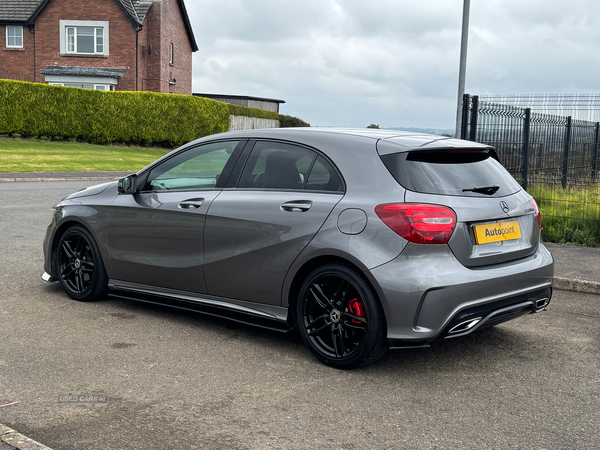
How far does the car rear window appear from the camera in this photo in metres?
4.36

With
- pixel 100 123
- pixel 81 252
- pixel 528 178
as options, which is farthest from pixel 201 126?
pixel 81 252

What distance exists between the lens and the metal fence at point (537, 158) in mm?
10209

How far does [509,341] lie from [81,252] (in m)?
3.78

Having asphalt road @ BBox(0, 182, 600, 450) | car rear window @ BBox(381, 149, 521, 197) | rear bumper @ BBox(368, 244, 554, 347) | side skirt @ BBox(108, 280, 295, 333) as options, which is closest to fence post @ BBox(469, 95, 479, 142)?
asphalt road @ BBox(0, 182, 600, 450)

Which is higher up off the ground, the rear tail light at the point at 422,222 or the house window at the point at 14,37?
the house window at the point at 14,37

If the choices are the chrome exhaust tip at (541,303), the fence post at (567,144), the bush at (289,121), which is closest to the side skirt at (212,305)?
the chrome exhaust tip at (541,303)

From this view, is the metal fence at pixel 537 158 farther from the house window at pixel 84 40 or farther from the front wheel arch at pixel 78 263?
the house window at pixel 84 40

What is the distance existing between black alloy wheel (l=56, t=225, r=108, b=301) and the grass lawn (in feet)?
54.7

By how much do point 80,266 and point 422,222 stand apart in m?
3.42

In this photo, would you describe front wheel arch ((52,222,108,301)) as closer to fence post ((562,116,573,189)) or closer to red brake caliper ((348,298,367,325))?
red brake caliper ((348,298,367,325))

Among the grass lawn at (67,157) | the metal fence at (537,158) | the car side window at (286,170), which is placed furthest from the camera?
the grass lawn at (67,157)

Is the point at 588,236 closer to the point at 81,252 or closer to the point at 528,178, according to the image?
the point at 528,178

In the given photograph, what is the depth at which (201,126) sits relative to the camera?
36438 millimetres

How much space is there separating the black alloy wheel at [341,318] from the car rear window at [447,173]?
28.2 inches
